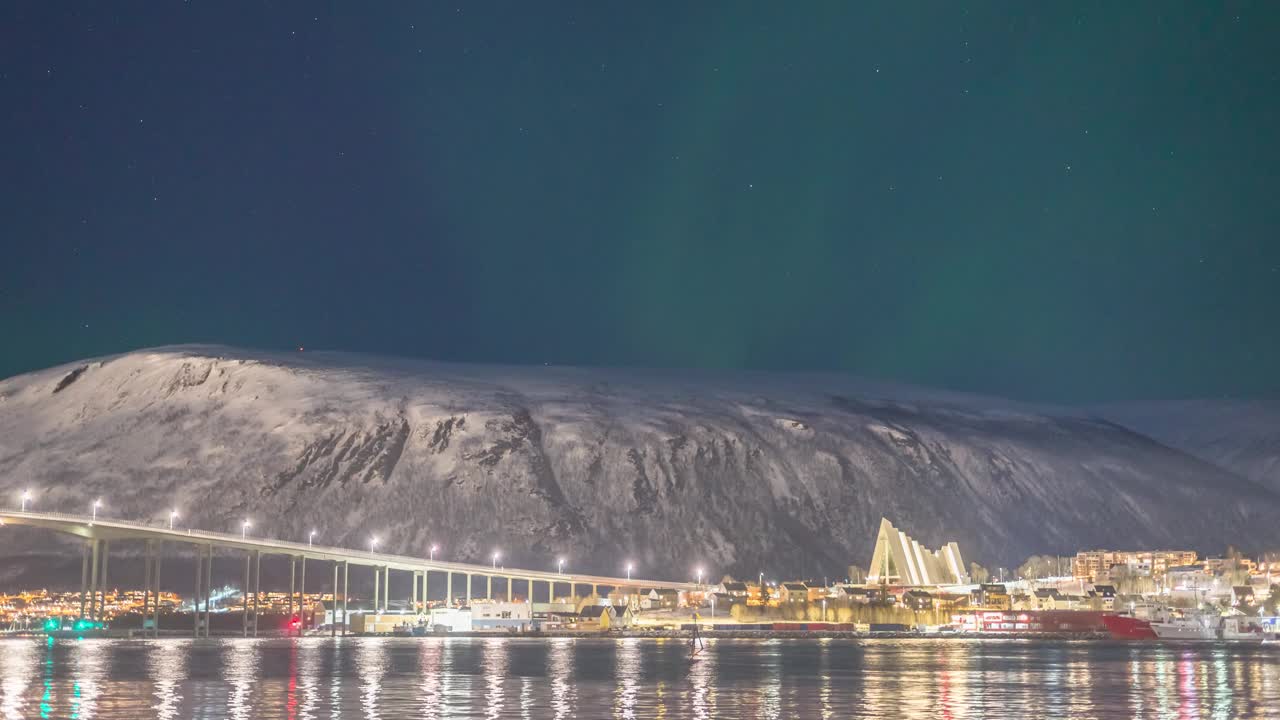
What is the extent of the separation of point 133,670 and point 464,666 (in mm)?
21209

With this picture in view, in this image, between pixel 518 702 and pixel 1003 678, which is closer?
pixel 518 702

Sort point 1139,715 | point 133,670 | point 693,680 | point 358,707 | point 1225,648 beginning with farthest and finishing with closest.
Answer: point 1225,648, point 133,670, point 693,680, point 358,707, point 1139,715

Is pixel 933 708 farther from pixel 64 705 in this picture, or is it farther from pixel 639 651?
pixel 639 651

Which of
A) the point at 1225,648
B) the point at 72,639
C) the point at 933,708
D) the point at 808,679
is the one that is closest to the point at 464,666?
the point at 808,679

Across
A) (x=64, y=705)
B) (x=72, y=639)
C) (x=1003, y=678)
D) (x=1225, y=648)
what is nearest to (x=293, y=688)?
(x=64, y=705)

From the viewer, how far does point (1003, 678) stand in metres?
88.8

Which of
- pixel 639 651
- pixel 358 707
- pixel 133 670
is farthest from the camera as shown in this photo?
pixel 639 651

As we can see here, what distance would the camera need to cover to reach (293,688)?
258ft

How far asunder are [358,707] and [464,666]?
4401 centimetres

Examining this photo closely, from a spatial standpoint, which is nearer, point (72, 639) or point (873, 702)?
point (873, 702)

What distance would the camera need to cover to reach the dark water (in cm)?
6284

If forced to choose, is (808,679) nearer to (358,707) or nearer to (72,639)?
(358,707)

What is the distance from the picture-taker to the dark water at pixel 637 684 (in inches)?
2474

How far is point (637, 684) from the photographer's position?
273 ft
